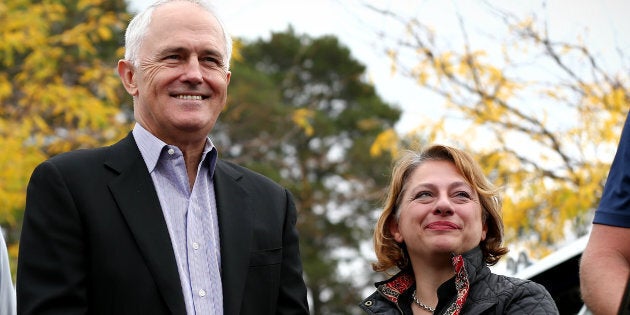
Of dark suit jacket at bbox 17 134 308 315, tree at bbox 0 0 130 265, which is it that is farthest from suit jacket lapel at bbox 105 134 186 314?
tree at bbox 0 0 130 265

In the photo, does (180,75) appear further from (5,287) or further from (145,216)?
(5,287)

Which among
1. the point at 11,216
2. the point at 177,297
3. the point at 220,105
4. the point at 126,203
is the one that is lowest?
the point at 11,216

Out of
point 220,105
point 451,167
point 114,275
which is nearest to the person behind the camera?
point 114,275

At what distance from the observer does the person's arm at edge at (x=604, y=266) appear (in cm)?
246

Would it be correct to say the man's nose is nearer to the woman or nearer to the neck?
the woman

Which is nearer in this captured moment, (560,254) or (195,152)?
(195,152)

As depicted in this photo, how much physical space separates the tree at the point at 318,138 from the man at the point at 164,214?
21291 mm

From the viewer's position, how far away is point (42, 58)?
10500 millimetres

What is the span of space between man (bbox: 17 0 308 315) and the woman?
1.27 feet

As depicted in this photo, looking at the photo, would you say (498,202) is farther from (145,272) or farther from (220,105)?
(145,272)

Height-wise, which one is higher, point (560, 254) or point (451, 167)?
point (451, 167)

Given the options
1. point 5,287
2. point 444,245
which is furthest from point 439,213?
point 5,287

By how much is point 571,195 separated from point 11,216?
490cm

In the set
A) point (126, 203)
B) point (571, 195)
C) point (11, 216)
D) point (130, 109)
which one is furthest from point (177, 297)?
point (130, 109)
